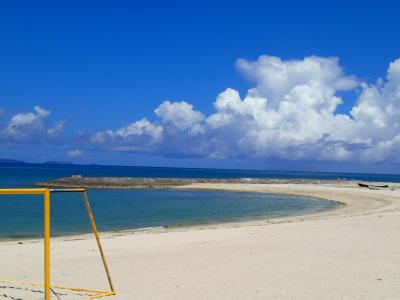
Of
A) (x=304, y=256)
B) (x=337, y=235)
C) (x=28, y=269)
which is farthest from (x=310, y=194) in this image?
(x=28, y=269)

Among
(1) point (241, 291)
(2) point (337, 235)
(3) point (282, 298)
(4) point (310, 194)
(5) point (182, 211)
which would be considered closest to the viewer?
(3) point (282, 298)

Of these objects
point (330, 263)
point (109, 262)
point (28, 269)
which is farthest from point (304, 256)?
point (28, 269)

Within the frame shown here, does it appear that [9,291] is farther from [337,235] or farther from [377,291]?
[337,235]

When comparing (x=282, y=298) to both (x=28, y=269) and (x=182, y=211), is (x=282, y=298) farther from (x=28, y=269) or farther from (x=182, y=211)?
(x=182, y=211)

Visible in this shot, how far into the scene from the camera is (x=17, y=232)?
23891 mm

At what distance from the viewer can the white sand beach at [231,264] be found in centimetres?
1009

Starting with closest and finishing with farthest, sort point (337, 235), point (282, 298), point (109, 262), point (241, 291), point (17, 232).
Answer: point (282, 298)
point (241, 291)
point (109, 262)
point (337, 235)
point (17, 232)

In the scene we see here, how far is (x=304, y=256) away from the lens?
14.1 m

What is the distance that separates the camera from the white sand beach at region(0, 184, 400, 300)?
33.1 ft

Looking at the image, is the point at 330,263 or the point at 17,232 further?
the point at 17,232

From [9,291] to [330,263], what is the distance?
8.47 m

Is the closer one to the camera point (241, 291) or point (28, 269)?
point (241, 291)

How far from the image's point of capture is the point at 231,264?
13008 mm

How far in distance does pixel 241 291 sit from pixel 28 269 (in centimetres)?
657
